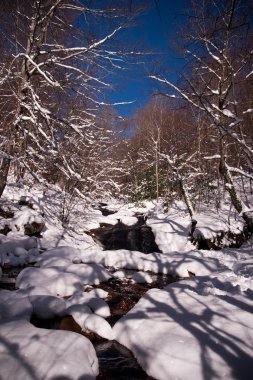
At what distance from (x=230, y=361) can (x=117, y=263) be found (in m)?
5.09

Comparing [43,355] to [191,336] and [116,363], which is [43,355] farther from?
[191,336]

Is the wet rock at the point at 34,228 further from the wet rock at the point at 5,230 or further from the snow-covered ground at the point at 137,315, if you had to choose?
the snow-covered ground at the point at 137,315

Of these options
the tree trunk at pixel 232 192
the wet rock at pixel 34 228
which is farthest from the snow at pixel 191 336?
the wet rock at pixel 34 228

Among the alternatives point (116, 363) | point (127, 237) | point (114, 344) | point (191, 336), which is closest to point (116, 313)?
point (114, 344)

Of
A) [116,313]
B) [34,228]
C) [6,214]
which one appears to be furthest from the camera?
[6,214]

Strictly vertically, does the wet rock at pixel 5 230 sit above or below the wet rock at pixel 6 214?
below

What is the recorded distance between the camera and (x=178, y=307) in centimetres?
422

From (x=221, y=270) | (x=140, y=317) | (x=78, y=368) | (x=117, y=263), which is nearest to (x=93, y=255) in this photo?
(x=117, y=263)

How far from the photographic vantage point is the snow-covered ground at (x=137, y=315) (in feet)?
9.32

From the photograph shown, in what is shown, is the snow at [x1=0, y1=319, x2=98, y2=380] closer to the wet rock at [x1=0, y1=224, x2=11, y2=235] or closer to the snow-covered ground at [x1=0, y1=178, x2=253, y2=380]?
the snow-covered ground at [x1=0, y1=178, x2=253, y2=380]

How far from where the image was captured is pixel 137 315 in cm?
412

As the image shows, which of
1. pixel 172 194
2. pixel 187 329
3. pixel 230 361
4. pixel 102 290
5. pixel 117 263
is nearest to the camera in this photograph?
pixel 230 361

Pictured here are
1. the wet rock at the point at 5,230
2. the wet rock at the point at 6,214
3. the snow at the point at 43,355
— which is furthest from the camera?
the wet rock at the point at 6,214

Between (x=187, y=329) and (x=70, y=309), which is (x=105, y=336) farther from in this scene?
(x=187, y=329)
